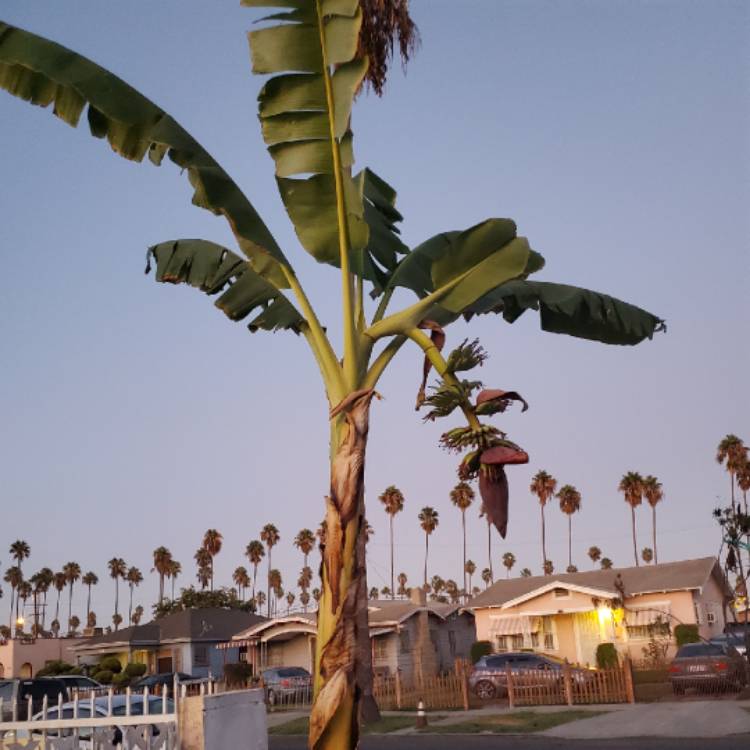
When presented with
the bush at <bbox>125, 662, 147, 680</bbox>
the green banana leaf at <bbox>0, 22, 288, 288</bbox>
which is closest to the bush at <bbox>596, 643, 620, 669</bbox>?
the bush at <bbox>125, 662, 147, 680</bbox>

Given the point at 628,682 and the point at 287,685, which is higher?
the point at 628,682

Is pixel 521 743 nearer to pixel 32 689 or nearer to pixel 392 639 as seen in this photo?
pixel 32 689

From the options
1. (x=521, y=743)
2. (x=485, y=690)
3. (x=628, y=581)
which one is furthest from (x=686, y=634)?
(x=521, y=743)

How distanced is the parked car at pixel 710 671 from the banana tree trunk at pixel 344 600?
2135 cm

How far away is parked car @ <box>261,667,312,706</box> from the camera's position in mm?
35625

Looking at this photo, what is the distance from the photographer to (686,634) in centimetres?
3603

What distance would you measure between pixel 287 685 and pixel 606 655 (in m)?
13.6

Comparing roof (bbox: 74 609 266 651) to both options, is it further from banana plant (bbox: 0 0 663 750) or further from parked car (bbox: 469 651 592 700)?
banana plant (bbox: 0 0 663 750)

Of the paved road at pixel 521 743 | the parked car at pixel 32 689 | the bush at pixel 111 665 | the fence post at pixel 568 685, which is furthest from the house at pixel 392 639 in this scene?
the parked car at pixel 32 689

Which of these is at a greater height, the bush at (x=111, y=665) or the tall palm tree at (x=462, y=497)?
the tall palm tree at (x=462, y=497)

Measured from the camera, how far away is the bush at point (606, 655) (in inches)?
1448

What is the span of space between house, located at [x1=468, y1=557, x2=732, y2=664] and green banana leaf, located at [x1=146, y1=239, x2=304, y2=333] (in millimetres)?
32004

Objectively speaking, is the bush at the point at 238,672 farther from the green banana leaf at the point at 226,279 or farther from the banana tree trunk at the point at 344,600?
the banana tree trunk at the point at 344,600

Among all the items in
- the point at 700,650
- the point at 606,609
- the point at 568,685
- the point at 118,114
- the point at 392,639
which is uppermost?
the point at 118,114
